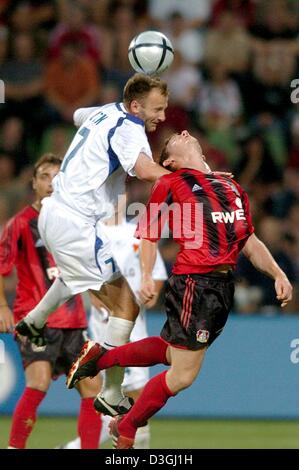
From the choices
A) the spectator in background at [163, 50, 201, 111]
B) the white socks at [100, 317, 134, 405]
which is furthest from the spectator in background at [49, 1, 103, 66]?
the white socks at [100, 317, 134, 405]

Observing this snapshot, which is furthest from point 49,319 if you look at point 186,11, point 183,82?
point 186,11

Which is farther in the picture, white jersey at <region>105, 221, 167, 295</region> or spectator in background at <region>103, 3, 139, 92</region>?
spectator in background at <region>103, 3, 139, 92</region>

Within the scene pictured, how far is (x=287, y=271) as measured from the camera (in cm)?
1071

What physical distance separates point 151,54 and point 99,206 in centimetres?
100

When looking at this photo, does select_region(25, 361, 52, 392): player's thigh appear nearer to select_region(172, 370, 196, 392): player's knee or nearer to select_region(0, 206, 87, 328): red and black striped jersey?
select_region(0, 206, 87, 328): red and black striped jersey

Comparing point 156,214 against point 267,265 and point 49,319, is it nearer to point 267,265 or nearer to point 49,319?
point 267,265

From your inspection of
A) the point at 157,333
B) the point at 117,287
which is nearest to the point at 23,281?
the point at 117,287

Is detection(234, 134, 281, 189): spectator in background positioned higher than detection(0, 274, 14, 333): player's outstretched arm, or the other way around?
detection(234, 134, 281, 189): spectator in background

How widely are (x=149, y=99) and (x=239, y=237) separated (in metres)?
0.94

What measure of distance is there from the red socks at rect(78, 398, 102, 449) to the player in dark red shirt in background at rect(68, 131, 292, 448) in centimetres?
84

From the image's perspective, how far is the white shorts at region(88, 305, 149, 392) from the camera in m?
8.23

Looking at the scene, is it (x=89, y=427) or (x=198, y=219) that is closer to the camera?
(x=198, y=219)

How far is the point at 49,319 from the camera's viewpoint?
7.81 metres

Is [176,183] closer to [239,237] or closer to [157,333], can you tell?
[239,237]
